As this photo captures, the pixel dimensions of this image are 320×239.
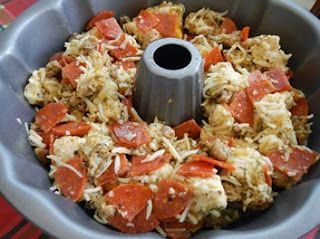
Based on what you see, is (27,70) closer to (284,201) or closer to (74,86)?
(74,86)

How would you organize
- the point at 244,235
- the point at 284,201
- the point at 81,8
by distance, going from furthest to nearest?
the point at 81,8
the point at 284,201
the point at 244,235

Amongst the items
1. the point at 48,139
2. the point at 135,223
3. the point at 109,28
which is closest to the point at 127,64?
the point at 109,28

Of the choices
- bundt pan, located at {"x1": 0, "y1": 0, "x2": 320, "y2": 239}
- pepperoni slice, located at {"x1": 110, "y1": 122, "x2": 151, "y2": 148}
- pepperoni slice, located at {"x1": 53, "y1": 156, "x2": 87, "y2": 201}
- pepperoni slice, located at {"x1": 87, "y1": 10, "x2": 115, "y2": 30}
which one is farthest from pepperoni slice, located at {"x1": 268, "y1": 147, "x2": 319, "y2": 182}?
pepperoni slice, located at {"x1": 87, "y1": 10, "x2": 115, "y2": 30}

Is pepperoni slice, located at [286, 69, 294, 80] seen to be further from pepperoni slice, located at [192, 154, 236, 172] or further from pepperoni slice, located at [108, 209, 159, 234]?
pepperoni slice, located at [108, 209, 159, 234]

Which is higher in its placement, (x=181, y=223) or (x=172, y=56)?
(x=172, y=56)

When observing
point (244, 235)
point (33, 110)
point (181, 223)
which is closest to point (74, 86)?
point (33, 110)

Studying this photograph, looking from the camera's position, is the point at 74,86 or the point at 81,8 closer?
the point at 74,86

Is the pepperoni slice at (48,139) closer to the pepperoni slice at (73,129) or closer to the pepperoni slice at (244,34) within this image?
the pepperoni slice at (73,129)
